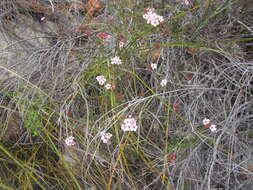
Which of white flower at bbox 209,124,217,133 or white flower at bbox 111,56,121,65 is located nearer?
white flower at bbox 209,124,217,133

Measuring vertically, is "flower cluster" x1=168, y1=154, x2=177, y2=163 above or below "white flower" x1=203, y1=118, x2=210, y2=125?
below

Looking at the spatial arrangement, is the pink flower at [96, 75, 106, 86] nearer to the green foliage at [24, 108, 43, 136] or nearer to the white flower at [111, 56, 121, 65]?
the white flower at [111, 56, 121, 65]

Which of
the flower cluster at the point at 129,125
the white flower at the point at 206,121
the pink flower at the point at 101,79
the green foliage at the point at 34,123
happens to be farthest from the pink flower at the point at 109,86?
the white flower at the point at 206,121

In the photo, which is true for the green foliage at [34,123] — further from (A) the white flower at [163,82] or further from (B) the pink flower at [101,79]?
(A) the white flower at [163,82]

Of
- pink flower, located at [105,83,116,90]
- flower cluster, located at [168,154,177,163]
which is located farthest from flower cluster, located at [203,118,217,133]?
pink flower, located at [105,83,116,90]

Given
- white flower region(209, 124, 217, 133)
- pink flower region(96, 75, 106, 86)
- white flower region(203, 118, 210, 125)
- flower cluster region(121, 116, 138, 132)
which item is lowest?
white flower region(209, 124, 217, 133)

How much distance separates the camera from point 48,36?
1.70 meters

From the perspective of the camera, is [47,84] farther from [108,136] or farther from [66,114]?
[108,136]

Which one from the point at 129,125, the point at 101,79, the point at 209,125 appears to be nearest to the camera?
the point at 129,125

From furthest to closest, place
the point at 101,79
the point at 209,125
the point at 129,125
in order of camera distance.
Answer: the point at 101,79
the point at 209,125
the point at 129,125

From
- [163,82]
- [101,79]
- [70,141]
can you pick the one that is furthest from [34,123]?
[163,82]

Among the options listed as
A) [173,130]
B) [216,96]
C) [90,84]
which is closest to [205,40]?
[216,96]

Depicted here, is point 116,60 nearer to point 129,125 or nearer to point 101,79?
point 101,79

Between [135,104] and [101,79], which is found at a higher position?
[101,79]
